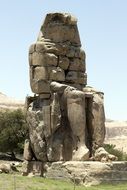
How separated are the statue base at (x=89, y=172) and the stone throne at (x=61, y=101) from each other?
43 cm

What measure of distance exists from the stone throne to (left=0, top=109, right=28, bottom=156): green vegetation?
66.5 feet

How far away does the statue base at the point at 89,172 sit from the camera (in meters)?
12.6

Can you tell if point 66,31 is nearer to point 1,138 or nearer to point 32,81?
point 32,81

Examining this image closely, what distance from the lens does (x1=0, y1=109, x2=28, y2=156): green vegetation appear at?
35.7 meters

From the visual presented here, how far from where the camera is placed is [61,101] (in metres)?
14.1

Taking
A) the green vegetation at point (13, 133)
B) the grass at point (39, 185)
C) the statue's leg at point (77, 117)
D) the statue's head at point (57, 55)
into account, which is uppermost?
the statue's head at point (57, 55)

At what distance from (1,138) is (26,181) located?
76.6 ft

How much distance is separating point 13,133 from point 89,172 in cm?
2392

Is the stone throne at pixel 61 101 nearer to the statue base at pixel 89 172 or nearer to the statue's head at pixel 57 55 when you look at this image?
the statue's head at pixel 57 55

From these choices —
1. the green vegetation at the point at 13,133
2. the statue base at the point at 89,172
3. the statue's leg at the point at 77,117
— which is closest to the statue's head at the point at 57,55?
the statue's leg at the point at 77,117

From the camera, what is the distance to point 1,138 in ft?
117

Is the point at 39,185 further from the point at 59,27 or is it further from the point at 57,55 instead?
the point at 59,27

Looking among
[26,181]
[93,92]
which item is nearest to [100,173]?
[26,181]

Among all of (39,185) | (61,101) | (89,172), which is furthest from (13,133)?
(39,185)
